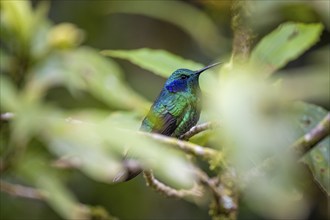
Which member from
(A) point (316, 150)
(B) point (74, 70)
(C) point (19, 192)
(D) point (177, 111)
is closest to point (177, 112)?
(D) point (177, 111)

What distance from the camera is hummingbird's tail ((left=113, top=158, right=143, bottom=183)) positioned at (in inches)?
21.1

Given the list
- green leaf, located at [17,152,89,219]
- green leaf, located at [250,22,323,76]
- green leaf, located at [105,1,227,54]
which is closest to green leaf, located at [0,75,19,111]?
green leaf, located at [17,152,89,219]

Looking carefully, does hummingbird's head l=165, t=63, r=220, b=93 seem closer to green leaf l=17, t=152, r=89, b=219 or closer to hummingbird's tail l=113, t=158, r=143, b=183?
hummingbird's tail l=113, t=158, r=143, b=183

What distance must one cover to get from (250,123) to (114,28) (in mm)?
2550

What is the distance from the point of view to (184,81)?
0.68m

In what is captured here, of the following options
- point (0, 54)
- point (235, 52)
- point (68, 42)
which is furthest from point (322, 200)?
point (235, 52)

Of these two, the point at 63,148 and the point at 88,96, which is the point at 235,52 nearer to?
the point at 63,148

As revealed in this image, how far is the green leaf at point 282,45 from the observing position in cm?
110

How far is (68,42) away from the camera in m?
1.73

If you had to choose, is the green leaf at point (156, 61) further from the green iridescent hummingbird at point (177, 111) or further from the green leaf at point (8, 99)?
the green iridescent hummingbird at point (177, 111)

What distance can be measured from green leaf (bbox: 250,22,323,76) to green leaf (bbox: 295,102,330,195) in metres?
0.08

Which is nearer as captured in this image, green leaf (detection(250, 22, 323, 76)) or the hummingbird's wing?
the hummingbird's wing

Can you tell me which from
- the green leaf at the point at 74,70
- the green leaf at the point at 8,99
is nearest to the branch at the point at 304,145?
the green leaf at the point at 8,99

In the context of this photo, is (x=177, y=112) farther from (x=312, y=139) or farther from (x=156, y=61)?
(x=156, y=61)
